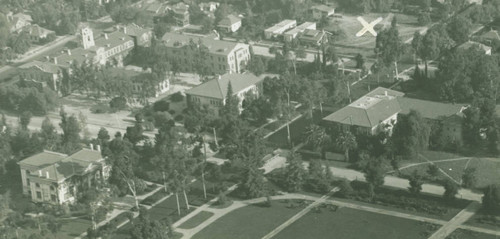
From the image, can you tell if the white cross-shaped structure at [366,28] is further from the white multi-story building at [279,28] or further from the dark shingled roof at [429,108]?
A: the dark shingled roof at [429,108]

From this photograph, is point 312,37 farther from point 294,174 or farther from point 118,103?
point 294,174

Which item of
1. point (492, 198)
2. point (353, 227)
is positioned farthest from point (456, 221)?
point (353, 227)

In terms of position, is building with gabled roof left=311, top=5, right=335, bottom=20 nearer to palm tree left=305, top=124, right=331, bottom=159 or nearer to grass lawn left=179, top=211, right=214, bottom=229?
palm tree left=305, top=124, right=331, bottom=159

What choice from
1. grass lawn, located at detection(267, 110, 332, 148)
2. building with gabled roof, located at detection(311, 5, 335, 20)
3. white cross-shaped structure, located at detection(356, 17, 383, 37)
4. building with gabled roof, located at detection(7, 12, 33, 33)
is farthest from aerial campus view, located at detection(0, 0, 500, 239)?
building with gabled roof, located at detection(7, 12, 33, 33)

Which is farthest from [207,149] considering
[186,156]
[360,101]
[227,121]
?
[360,101]

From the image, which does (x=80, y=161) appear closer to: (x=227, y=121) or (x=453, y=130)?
(x=227, y=121)

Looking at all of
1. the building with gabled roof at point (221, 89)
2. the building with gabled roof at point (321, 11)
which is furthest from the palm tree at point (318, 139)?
the building with gabled roof at point (321, 11)
